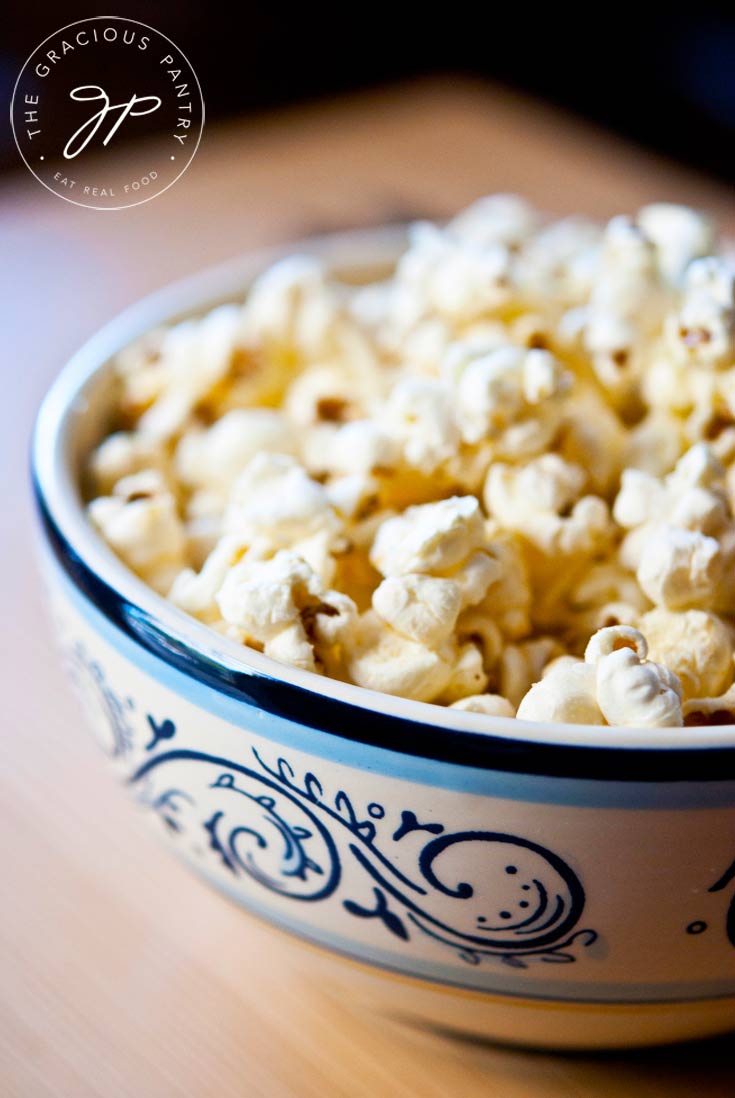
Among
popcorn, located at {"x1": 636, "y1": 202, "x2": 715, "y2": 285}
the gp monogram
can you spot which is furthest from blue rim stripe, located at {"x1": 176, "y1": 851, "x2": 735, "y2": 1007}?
the gp monogram

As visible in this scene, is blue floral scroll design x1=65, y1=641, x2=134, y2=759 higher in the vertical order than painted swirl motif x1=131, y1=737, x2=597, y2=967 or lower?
higher

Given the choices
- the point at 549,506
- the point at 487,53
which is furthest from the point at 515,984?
the point at 487,53

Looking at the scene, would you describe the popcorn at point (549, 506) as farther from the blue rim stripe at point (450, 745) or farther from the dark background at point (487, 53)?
the dark background at point (487, 53)

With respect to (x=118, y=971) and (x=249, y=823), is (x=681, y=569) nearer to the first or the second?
(x=249, y=823)

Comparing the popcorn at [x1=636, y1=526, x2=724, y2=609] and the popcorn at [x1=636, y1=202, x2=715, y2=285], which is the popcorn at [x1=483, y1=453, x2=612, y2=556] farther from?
the popcorn at [x1=636, y1=202, x2=715, y2=285]

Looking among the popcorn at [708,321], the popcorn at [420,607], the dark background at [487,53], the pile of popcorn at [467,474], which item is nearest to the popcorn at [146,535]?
the pile of popcorn at [467,474]

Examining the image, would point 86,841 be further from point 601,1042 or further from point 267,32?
point 267,32
